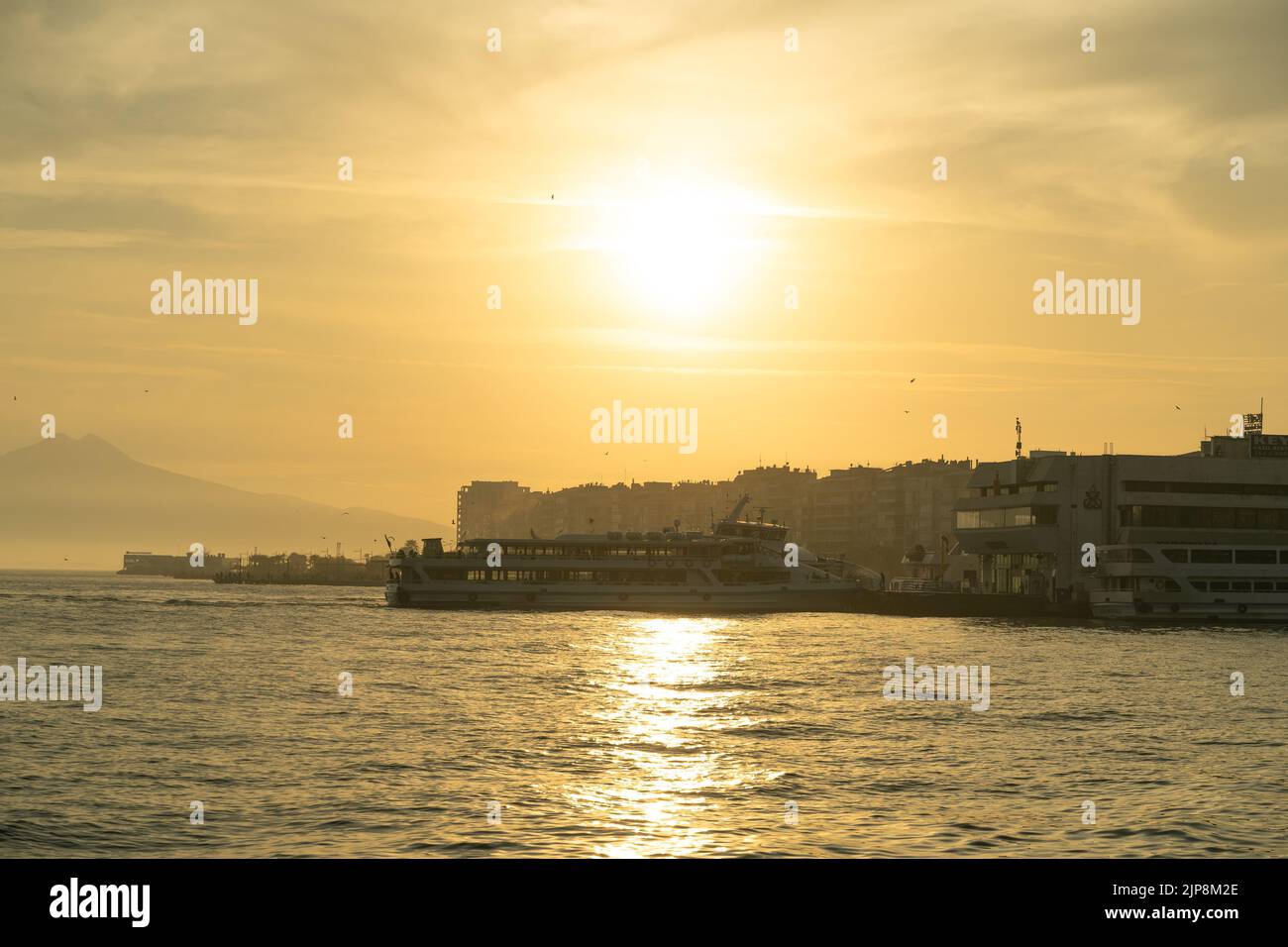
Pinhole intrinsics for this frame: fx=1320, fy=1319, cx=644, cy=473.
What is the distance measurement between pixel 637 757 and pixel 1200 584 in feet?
308

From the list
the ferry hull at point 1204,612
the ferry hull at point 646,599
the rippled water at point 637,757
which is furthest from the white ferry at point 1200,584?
the rippled water at point 637,757

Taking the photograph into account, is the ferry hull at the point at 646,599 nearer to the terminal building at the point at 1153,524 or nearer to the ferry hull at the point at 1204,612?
A: the terminal building at the point at 1153,524

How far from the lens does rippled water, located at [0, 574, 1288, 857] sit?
2495cm

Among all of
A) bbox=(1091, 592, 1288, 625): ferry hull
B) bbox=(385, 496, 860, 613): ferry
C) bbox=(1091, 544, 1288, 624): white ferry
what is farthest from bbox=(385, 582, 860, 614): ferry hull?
bbox=(1091, 592, 1288, 625): ferry hull

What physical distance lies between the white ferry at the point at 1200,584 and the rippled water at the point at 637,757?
41415mm

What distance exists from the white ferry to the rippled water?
41415 mm

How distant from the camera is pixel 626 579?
440 ft

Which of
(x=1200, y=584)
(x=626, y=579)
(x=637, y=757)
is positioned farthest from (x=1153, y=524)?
(x=637, y=757)

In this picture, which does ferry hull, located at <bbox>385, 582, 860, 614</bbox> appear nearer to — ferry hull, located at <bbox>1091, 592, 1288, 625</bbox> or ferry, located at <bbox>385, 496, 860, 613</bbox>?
ferry, located at <bbox>385, 496, 860, 613</bbox>

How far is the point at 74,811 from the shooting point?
27562mm

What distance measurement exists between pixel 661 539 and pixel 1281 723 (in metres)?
93.6

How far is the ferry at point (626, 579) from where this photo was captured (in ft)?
437

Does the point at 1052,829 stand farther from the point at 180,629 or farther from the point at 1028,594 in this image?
the point at 1028,594
